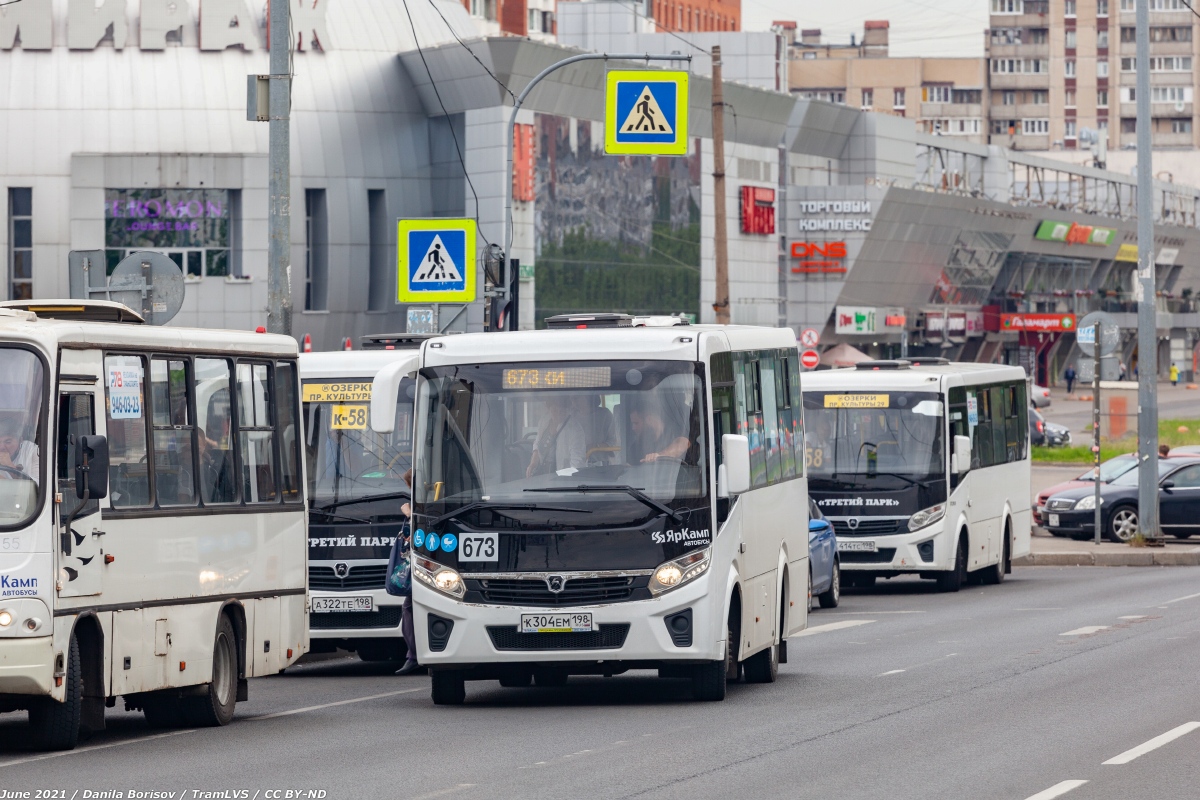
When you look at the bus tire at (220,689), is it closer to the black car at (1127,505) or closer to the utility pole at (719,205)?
the utility pole at (719,205)

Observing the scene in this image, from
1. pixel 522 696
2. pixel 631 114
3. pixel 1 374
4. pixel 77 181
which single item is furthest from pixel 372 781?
pixel 77 181

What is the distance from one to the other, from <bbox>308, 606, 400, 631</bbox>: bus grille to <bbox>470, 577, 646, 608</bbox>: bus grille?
3.82m

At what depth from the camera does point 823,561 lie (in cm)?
2345

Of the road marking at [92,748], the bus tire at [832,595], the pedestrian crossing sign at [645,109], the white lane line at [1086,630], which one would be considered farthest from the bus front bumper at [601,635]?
the pedestrian crossing sign at [645,109]

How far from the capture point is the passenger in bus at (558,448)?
43.4ft

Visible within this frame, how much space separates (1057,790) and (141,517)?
17.6 ft

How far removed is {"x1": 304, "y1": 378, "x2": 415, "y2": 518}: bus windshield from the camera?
55.4 ft

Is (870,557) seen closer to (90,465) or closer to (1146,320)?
(1146,320)

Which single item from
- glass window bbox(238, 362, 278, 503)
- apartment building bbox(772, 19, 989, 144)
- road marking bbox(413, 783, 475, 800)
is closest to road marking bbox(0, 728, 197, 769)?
glass window bbox(238, 362, 278, 503)

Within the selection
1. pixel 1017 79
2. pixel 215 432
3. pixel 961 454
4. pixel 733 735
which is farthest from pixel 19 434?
pixel 1017 79

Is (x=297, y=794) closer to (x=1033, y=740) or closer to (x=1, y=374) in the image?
(x=1, y=374)

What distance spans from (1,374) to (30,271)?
5068 cm

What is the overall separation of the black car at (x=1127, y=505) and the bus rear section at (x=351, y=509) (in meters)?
20.8

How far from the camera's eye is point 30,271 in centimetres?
5962
